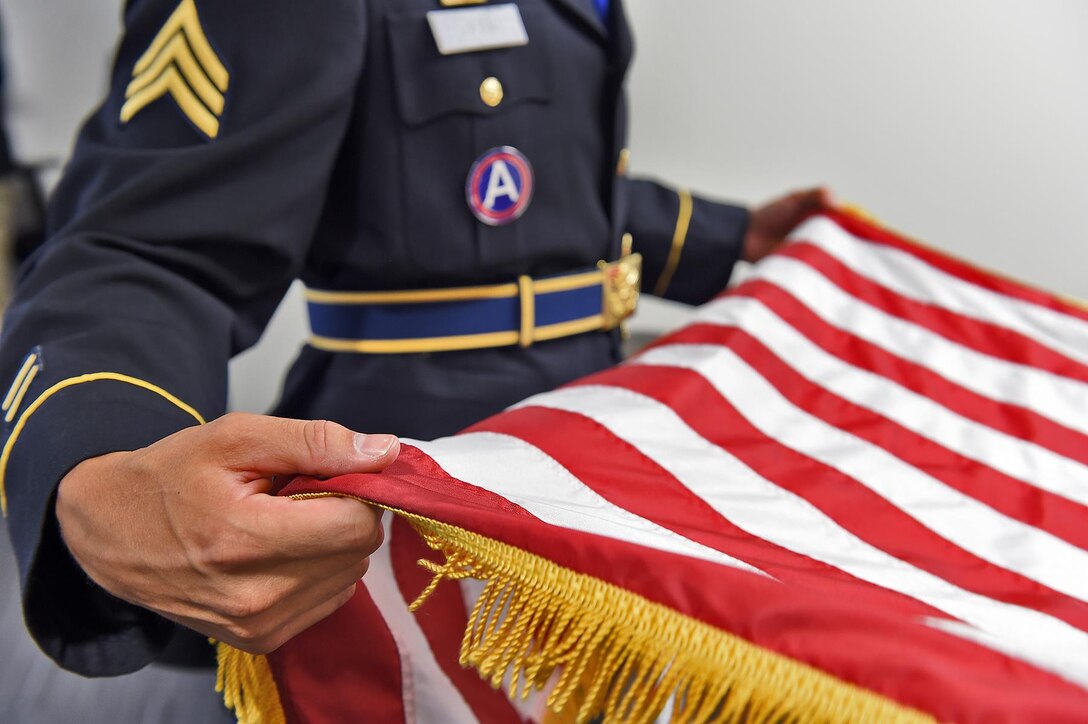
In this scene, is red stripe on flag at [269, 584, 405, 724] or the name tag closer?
red stripe on flag at [269, 584, 405, 724]

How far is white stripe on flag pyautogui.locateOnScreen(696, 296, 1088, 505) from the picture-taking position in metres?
0.66

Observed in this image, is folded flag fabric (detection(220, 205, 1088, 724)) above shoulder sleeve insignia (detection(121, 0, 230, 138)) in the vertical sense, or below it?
below

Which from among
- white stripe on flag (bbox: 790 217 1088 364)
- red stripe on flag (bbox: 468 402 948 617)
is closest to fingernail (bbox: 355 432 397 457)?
red stripe on flag (bbox: 468 402 948 617)

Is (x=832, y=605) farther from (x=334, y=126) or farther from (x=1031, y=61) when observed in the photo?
(x=1031, y=61)

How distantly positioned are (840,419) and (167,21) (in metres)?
0.58

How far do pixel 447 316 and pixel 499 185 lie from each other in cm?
11

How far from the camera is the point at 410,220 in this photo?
0.66m

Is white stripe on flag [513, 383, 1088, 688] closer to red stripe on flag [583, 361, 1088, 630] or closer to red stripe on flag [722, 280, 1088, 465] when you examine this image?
red stripe on flag [583, 361, 1088, 630]

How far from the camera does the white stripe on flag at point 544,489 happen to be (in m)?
0.42

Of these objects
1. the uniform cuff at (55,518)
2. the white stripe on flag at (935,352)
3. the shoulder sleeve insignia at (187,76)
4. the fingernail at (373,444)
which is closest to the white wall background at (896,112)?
the white stripe on flag at (935,352)

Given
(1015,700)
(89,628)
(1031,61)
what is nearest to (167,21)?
(89,628)

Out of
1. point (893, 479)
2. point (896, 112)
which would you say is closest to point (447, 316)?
point (893, 479)

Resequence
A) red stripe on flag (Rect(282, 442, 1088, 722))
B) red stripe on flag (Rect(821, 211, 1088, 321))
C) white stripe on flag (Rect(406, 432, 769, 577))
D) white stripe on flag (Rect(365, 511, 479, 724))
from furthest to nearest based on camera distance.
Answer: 1. red stripe on flag (Rect(821, 211, 1088, 321))
2. white stripe on flag (Rect(365, 511, 479, 724))
3. white stripe on flag (Rect(406, 432, 769, 577))
4. red stripe on flag (Rect(282, 442, 1088, 722))

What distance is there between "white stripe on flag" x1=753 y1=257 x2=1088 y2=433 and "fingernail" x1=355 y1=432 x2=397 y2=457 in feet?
1.66
